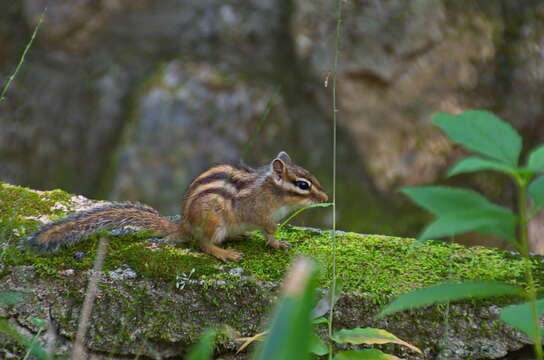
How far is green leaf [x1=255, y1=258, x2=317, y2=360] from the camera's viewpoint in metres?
0.67

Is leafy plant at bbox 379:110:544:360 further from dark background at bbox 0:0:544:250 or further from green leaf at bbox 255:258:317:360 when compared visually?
dark background at bbox 0:0:544:250

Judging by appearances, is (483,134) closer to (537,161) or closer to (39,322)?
(537,161)

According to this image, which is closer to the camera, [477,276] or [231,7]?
[477,276]

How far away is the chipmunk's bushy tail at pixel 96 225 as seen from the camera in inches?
96.0

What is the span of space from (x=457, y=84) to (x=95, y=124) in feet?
10.6

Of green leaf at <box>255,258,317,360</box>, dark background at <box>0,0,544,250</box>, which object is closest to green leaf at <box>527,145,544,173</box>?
green leaf at <box>255,258,317,360</box>

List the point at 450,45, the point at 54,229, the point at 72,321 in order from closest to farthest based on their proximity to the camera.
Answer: the point at 72,321, the point at 54,229, the point at 450,45

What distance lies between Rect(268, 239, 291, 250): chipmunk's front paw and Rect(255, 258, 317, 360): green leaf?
2.07 m

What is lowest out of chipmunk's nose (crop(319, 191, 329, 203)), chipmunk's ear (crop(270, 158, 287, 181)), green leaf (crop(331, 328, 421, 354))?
green leaf (crop(331, 328, 421, 354))

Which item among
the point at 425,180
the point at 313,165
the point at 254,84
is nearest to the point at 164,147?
the point at 254,84

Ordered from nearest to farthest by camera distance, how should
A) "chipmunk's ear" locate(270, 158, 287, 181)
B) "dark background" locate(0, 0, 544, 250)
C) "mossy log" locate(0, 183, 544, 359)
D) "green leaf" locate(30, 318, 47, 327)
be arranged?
"green leaf" locate(30, 318, 47, 327) → "mossy log" locate(0, 183, 544, 359) → "chipmunk's ear" locate(270, 158, 287, 181) → "dark background" locate(0, 0, 544, 250)

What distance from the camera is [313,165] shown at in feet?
18.4

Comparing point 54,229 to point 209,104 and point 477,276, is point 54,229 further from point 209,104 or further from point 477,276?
point 209,104

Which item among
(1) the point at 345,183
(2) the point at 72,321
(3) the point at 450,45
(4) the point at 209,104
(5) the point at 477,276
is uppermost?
(3) the point at 450,45
